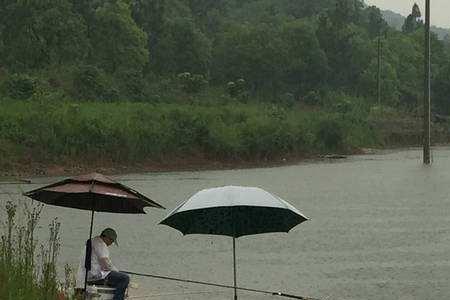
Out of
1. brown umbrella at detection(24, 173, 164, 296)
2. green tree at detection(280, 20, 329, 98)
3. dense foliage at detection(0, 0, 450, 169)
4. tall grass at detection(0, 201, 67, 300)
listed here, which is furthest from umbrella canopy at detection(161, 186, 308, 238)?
green tree at detection(280, 20, 329, 98)

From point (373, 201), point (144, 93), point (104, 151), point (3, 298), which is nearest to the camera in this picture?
point (3, 298)

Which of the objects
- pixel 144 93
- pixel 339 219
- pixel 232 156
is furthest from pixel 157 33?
pixel 339 219

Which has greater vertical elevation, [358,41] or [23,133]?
[358,41]

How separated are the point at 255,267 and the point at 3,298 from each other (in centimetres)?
783

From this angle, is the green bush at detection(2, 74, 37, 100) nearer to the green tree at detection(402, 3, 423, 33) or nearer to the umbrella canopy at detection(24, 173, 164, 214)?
the umbrella canopy at detection(24, 173, 164, 214)

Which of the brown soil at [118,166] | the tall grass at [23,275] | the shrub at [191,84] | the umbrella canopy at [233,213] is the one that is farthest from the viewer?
the shrub at [191,84]

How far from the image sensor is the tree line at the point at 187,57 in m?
67.8

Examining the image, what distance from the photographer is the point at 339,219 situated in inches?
892

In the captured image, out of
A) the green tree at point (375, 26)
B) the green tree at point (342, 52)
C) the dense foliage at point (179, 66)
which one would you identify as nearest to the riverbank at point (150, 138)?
the dense foliage at point (179, 66)

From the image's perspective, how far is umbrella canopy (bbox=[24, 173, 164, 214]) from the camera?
9.65 meters

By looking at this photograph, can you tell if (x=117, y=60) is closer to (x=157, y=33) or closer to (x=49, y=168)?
(x=157, y=33)

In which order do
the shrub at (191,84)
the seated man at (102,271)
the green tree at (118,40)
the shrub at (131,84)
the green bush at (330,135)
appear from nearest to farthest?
the seated man at (102,271) → the green bush at (330,135) → the shrub at (131,84) → the shrub at (191,84) → the green tree at (118,40)

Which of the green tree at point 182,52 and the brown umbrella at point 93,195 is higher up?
the green tree at point 182,52

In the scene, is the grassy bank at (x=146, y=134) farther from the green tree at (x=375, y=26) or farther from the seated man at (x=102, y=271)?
the green tree at (x=375, y=26)
